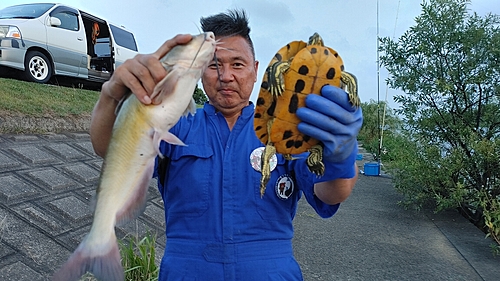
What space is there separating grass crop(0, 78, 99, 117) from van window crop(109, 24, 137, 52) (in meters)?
3.88

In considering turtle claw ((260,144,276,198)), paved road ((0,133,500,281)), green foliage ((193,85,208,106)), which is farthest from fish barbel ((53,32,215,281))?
paved road ((0,133,500,281))

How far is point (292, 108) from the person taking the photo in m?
1.74

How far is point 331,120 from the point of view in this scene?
5.55 ft

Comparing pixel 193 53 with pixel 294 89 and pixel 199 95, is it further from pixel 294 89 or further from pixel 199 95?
pixel 199 95

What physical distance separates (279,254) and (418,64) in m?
6.06

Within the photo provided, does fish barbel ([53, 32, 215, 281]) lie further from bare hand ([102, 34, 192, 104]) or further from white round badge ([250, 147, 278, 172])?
white round badge ([250, 147, 278, 172])

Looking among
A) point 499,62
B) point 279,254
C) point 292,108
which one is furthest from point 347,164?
point 499,62

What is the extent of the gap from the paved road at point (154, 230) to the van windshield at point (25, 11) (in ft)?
12.9

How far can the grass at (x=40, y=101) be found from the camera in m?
6.23

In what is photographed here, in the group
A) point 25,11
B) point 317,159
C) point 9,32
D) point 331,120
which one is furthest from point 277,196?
point 25,11

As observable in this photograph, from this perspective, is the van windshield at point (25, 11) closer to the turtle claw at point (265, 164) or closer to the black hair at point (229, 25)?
the black hair at point (229, 25)

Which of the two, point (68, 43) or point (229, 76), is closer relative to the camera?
point (229, 76)

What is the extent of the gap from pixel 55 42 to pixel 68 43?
45cm

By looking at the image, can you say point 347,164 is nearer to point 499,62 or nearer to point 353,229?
point 353,229
